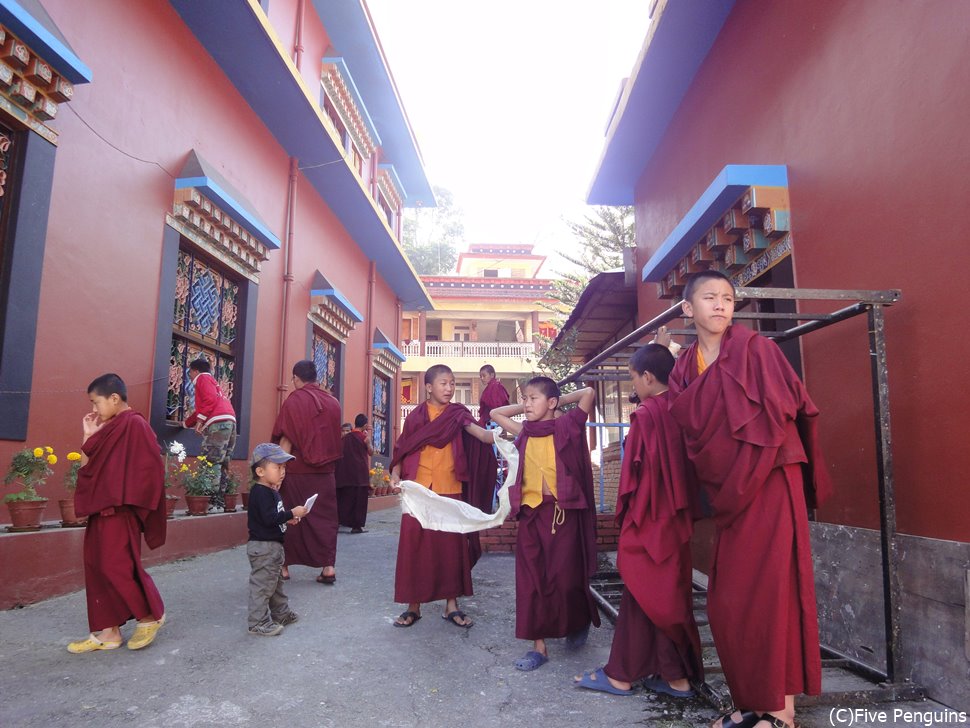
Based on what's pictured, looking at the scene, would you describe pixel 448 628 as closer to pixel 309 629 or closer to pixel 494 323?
pixel 309 629

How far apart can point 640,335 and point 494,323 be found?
23933mm

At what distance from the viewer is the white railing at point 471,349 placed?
2362 centimetres

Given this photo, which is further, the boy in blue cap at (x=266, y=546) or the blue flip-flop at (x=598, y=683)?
the boy in blue cap at (x=266, y=546)

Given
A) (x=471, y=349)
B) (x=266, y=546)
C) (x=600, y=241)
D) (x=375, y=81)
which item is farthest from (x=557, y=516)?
(x=471, y=349)

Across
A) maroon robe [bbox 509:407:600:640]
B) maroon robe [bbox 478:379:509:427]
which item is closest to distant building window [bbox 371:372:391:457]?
maroon robe [bbox 478:379:509:427]

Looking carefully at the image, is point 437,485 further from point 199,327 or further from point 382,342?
point 382,342

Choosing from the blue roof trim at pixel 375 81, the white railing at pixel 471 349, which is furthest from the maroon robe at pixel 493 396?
the white railing at pixel 471 349

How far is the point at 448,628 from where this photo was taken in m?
3.58

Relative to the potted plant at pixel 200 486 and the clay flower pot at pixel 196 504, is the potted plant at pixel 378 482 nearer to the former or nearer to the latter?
the potted plant at pixel 200 486

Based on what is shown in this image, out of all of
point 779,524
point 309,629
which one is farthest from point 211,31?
point 779,524

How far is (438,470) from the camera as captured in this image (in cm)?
387

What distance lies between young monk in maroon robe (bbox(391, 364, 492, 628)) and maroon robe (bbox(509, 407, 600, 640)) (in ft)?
1.92

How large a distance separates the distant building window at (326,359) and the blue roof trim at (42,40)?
16.5 ft

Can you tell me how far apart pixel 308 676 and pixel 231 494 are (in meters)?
3.36
